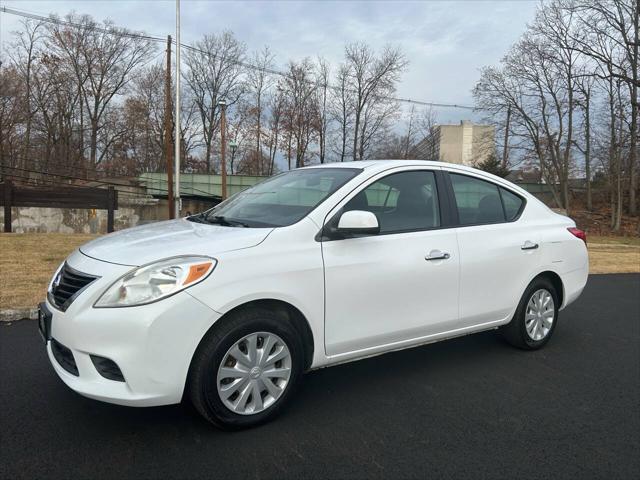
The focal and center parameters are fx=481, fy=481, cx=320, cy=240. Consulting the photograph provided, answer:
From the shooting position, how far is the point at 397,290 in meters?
3.35

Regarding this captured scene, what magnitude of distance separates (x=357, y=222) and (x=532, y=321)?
2391mm

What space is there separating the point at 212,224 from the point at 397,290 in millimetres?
1396

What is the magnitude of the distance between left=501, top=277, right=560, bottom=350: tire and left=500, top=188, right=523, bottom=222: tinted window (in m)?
0.63

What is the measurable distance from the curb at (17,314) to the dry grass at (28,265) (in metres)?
0.16

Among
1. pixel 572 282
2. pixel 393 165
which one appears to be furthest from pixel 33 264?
pixel 572 282

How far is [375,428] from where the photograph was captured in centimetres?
297

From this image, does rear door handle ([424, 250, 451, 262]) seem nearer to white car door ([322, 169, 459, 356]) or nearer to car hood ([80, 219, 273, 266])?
white car door ([322, 169, 459, 356])

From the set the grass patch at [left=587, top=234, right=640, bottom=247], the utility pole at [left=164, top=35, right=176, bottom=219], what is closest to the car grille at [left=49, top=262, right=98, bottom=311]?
the utility pole at [left=164, top=35, right=176, bottom=219]

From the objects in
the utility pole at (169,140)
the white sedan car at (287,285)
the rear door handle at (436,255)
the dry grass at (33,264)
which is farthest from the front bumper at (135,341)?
the utility pole at (169,140)

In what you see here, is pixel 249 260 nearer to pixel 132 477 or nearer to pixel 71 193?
pixel 132 477

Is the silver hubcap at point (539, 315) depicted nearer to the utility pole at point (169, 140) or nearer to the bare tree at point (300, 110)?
the utility pole at point (169, 140)

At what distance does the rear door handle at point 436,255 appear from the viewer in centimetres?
353

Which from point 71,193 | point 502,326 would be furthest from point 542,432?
point 71,193

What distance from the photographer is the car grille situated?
2.68 meters
